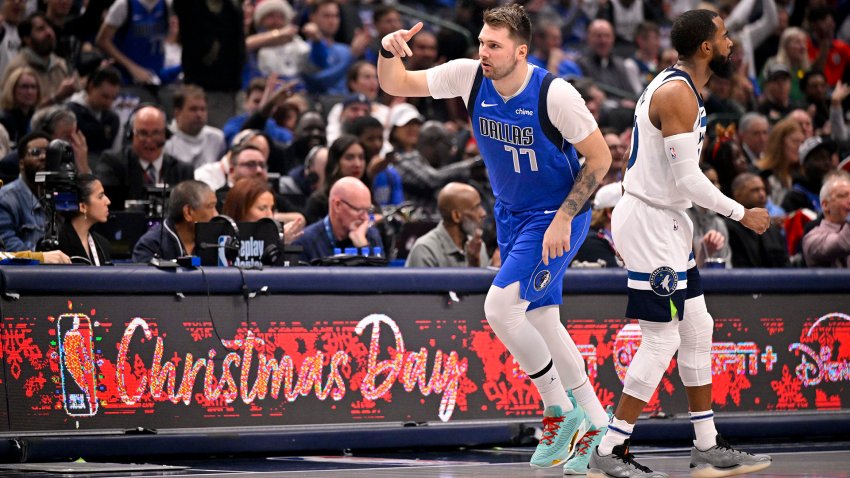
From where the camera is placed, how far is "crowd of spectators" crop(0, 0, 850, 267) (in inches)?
378

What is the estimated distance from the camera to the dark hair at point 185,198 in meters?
8.91

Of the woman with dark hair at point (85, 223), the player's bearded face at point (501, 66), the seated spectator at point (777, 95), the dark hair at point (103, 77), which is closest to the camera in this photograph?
the player's bearded face at point (501, 66)

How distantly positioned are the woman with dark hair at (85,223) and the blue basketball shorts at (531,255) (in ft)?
9.69

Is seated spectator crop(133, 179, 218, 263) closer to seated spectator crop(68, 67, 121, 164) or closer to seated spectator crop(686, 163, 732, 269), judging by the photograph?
seated spectator crop(68, 67, 121, 164)

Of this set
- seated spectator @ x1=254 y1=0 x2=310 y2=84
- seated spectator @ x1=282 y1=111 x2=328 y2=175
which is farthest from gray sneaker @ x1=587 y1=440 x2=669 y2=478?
seated spectator @ x1=254 y1=0 x2=310 y2=84

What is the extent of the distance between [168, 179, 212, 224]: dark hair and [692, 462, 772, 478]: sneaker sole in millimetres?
4007

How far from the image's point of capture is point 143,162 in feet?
36.4

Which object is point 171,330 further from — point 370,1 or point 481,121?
point 370,1

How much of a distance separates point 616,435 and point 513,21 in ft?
7.13

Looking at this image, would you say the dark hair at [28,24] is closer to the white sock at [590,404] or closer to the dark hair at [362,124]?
the dark hair at [362,124]

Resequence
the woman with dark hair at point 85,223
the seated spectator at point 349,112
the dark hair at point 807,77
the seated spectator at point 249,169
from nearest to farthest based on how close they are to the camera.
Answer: the woman with dark hair at point 85,223 < the seated spectator at point 249,169 < the seated spectator at point 349,112 < the dark hair at point 807,77

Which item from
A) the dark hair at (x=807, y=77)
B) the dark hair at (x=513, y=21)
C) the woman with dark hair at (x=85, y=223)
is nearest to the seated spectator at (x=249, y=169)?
the woman with dark hair at (x=85, y=223)

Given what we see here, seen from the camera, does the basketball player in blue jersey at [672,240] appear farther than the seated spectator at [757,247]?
No

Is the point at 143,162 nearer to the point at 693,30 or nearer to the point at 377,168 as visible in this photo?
the point at 377,168
